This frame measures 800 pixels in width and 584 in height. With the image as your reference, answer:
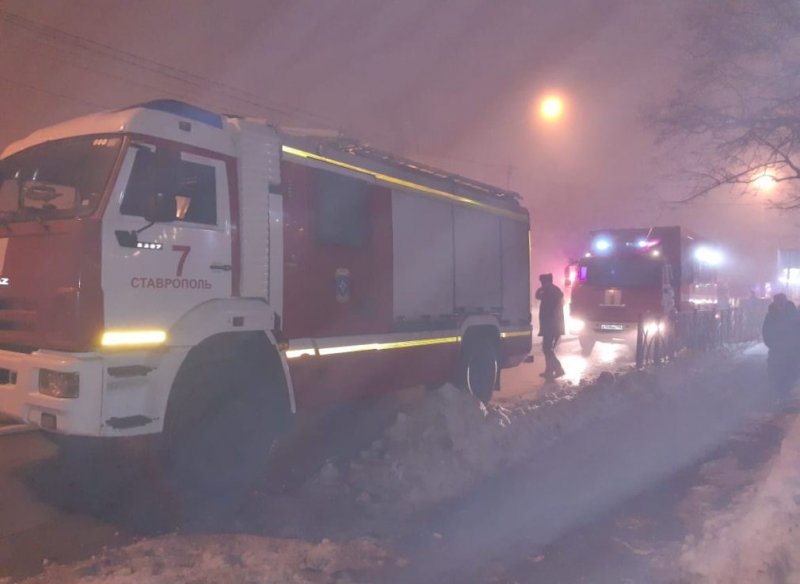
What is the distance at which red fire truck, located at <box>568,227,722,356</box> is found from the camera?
1862cm

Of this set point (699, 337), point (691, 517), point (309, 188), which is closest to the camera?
point (691, 517)

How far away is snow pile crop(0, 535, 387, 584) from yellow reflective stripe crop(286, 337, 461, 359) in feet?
6.37

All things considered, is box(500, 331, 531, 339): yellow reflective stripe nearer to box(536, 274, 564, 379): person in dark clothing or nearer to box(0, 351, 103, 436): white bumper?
box(536, 274, 564, 379): person in dark clothing

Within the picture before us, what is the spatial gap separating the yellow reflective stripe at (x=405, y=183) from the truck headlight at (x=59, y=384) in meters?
2.87

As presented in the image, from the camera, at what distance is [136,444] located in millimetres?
6383

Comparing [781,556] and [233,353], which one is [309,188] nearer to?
[233,353]

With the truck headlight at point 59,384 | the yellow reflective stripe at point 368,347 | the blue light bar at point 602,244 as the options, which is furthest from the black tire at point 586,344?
the truck headlight at point 59,384

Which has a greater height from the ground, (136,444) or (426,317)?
(426,317)

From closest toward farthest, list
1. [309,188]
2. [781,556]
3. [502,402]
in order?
[781,556] → [309,188] → [502,402]

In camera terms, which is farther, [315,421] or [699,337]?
[699,337]

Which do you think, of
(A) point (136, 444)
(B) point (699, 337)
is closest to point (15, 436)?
(A) point (136, 444)

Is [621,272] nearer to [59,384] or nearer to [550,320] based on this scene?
[550,320]

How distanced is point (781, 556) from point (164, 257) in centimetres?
480

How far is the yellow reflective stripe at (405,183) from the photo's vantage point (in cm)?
706
